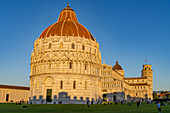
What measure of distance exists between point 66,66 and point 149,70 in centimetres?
10716

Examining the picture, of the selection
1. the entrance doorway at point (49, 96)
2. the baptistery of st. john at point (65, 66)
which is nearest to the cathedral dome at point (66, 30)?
the baptistery of st. john at point (65, 66)

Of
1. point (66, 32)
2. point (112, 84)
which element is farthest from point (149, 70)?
point (66, 32)

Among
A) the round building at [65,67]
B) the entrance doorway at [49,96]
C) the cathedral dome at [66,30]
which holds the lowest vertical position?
the entrance doorway at [49,96]

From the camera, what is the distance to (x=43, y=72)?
201ft

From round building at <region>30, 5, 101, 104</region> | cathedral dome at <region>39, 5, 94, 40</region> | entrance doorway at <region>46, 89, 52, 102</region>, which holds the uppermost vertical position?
cathedral dome at <region>39, 5, 94, 40</region>

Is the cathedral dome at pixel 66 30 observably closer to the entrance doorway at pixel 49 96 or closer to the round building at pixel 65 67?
the round building at pixel 65 67

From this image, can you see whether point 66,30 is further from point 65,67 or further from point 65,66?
point 65,67

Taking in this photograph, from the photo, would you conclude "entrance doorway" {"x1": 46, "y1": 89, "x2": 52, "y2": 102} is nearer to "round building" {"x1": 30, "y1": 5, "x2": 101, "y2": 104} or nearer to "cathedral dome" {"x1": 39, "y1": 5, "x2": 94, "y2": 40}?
"round building" {"x1": 30, "y1": 5, "x2": 101, "y2": 104}

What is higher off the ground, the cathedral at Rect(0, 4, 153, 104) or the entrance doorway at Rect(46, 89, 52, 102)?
the cathedral at Rect(0, 4, 153, 104)

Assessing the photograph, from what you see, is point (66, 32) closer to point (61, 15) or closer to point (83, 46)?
point (83, 46)

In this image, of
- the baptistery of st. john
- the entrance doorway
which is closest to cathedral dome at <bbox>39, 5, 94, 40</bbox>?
the baptistery of st. john

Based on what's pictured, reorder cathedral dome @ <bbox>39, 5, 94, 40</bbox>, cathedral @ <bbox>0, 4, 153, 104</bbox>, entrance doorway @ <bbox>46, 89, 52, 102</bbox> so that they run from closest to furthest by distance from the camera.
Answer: cathedral @ <bbox>0, 4, 153, 104</bbox>, entrance doorway @ <bbox>46, 89, 52, 102</bbox>, cathedral dome @ <bbox>39, 5, 94, 40</bbox>

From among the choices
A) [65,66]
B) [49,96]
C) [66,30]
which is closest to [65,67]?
[65,66]

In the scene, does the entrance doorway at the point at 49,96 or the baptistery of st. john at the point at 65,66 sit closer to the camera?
the baptistery of st. john at the point at 65,66
